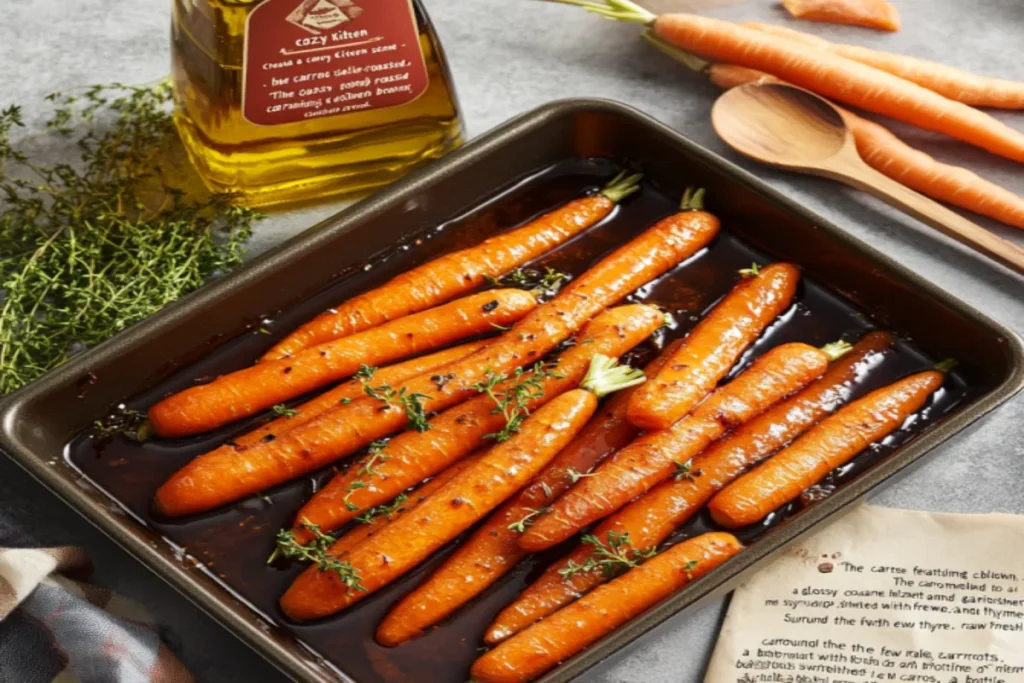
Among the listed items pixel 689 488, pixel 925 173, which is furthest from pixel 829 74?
pixel 689 488

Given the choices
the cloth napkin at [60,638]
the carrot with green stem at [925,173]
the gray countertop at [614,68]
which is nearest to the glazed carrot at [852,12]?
the gray countertop at [614,68]

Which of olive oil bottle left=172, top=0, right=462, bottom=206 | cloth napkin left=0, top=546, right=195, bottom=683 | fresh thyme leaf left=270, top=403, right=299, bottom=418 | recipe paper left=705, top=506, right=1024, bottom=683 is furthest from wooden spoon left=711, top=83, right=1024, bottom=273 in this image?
cloth napkin left=0, top=546, right=195, bottom=683

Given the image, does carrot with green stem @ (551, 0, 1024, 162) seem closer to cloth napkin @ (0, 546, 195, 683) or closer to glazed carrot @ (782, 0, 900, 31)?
glazed carrot @ (782, 0, 900, 31)

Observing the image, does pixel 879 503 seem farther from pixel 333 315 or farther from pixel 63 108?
pixel 63 108

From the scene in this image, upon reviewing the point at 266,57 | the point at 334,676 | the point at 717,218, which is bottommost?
the point at 334,676

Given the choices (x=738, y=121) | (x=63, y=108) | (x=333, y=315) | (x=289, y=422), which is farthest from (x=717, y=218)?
(x=63, y=108)

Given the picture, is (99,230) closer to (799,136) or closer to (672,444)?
(672,444)
